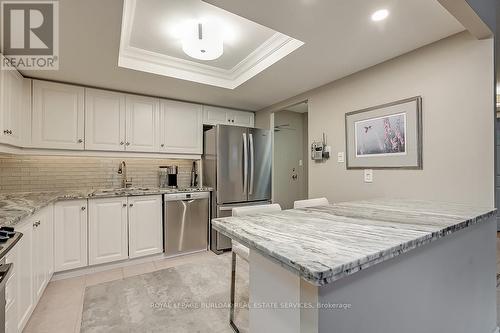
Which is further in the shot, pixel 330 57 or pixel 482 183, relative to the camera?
pixel 330 57

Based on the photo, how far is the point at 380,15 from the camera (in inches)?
62.4

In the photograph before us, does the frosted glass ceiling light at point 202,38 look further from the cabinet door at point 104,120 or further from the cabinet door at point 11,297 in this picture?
the cabinet door at point 11,297

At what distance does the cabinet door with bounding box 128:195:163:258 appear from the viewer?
2.79m

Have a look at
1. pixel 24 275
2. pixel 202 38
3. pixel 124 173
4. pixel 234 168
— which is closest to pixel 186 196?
pixel 234 168

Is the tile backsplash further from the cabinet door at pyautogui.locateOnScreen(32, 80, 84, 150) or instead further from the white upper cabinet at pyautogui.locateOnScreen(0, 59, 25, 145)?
the white upper cabinet at pyautogui.locateOnScreen(0, 59, 25, 145)

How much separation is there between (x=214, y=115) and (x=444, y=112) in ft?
9.37

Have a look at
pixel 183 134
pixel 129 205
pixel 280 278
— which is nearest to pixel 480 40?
pixel 280 278

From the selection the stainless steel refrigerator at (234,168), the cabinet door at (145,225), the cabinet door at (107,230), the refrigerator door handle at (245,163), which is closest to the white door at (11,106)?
the cabinet door at (107,230)

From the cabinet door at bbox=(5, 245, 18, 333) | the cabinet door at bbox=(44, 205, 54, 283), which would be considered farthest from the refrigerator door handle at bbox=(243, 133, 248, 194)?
the cabinet door at bbox=(5, 245, 18, 333)

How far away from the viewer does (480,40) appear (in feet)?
5.53

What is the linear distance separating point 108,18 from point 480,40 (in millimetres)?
2653

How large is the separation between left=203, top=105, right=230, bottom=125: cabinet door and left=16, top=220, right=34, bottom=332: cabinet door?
2.46 m

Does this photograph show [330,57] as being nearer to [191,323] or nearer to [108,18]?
[108,18]

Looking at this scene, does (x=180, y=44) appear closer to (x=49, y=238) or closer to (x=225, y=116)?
(x=225, y=116)
